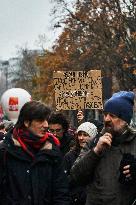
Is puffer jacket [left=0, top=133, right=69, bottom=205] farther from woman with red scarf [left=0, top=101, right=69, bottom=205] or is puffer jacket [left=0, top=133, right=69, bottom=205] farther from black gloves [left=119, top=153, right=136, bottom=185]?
black gloves [left=119, top=153, right=136, bottom=185]

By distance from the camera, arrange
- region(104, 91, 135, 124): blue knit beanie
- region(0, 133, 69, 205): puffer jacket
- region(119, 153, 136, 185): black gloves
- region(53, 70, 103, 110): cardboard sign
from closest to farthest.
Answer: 1. region(119, 153, 136, 185): black gloves
2. region(0, 133, 69, 205): puffer jacket
3. region(104, 91, 135, 124): blue knit beanie
4. region(53, 70, 103, 110): cardboard sign

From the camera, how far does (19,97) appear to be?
7227 millimetres

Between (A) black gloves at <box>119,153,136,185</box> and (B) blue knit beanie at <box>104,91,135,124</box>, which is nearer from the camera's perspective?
(A) black gloves at <box>119,153,136,185</box>

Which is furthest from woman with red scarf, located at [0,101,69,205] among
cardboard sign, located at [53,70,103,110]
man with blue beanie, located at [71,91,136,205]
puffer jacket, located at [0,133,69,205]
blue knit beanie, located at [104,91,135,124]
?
cardboard sign, located at [53,70,103,110]

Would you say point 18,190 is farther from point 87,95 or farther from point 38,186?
point 87,95

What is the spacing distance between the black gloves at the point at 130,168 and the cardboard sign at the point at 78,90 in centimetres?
600

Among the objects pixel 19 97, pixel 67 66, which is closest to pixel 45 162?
pixel 19 97

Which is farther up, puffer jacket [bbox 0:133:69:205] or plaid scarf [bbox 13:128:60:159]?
plaid scarf [bbox 13:128:60:159]

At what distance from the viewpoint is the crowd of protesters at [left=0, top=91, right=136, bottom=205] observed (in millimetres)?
4184

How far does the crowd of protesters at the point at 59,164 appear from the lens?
13.7 ft

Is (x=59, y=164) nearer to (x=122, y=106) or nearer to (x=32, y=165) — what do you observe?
(x=32, y=165)

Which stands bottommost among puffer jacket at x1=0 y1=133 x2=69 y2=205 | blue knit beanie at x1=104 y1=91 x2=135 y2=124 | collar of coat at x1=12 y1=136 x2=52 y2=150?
puffer jacket at x1=0 y1=133 x2=69 y2=205

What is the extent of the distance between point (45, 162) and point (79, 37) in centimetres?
2968

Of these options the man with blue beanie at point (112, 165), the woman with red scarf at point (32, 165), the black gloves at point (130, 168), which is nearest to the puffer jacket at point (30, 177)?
the woman with red scarf at point (32, 165)
